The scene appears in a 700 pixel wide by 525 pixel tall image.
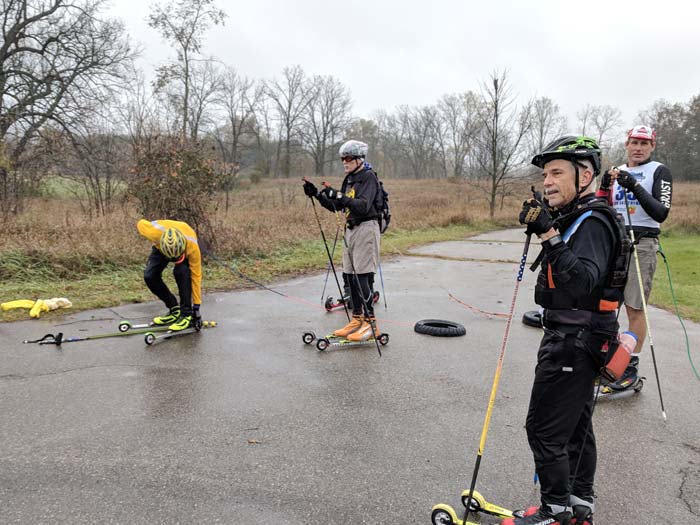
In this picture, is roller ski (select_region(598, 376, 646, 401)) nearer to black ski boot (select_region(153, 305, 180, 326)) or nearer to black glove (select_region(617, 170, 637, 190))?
black glove (select_region(617, 170, 637, 190))

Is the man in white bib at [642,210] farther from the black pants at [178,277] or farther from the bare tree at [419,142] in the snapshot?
the bare tree at [419,142]

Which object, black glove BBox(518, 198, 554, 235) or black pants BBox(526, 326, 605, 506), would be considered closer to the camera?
black glove BBox(518, 198, 554, 235)

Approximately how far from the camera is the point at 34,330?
5.98 meters

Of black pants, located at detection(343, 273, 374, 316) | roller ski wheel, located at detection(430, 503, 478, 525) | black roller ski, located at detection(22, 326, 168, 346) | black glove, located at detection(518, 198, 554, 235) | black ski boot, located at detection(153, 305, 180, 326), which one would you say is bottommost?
black roller ski, located at detection(22, 326, 168, 346)

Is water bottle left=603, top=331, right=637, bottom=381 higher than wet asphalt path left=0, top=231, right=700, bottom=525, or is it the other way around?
water bottle left=603, top=331, right=637, bottom=381

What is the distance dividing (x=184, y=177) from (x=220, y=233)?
1.76 meters

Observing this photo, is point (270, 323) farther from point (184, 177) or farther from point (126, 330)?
point (184, 177)

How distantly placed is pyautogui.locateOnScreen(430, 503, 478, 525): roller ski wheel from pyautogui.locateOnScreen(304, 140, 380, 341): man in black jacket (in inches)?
123

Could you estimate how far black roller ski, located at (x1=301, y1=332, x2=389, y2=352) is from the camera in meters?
5.60

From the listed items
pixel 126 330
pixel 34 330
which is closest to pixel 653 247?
pixel 126 330

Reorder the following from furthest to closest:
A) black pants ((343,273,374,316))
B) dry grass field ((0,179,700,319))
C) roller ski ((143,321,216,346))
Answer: dry grass field ((0,179,700,319)), black pants ((343,273,374,316)), roller ski ((143,321,216,346))

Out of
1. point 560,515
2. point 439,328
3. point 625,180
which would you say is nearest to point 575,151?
point 560,515

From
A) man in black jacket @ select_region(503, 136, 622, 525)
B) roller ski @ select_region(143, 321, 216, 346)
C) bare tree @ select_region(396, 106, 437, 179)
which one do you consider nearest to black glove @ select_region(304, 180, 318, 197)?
roller ski @ select_region(143, 321, 216, 346)

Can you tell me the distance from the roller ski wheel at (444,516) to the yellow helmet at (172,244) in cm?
448
